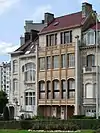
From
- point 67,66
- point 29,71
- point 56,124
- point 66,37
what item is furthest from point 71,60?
point 56,124

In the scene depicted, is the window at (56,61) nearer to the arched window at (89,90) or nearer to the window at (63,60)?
the window at (63,60)

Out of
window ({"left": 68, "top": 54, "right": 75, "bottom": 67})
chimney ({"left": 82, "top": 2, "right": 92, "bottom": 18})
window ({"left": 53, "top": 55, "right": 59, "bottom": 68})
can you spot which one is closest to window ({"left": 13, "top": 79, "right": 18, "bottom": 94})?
window ({"left": 53, "top": 55, "right": 59, "bottom": 68})

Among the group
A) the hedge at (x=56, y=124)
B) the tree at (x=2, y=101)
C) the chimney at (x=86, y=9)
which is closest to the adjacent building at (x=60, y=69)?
the chimney at (x=86, y=9)

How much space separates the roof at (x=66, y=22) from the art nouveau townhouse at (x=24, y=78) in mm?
4991

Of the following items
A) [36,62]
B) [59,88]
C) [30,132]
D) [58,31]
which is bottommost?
[30,132]

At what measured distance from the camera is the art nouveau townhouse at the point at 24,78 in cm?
7550

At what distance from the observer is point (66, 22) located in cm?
7300

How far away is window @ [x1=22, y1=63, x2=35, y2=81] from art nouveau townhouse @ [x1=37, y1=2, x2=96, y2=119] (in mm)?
2255

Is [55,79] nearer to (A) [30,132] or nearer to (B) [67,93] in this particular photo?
(B) [67,93]

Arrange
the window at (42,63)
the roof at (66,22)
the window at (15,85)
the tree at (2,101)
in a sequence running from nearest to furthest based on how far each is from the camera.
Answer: the roof at (66,22) < the window at (42,63) < the tree at (2,101) < the window at (15,85)

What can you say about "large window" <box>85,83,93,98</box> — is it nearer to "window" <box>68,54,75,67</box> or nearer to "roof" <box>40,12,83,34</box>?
"window" <box>68,54,75,67</box>

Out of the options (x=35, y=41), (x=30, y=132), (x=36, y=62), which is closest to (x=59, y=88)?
(x=36, y=62)

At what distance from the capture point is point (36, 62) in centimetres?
7419

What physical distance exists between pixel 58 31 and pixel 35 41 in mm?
9557
